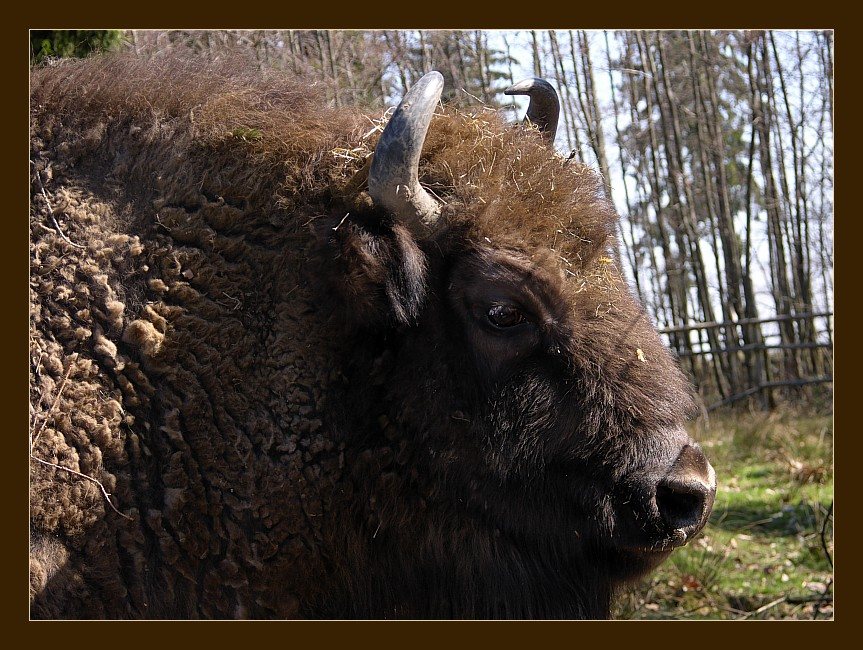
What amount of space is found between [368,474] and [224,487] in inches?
24.6

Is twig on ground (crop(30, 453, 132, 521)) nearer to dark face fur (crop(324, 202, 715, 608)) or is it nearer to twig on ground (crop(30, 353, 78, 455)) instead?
twig on ground (crop(30, 353, 78, 455))

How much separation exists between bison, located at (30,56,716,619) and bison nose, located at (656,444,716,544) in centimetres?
1

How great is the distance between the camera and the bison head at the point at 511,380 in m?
3.26

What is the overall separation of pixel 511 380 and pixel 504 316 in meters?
0.29

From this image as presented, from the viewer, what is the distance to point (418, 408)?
11.0ft

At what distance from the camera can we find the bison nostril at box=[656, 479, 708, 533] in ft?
10.3

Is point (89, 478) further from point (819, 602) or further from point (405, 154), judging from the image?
point (819, 602)

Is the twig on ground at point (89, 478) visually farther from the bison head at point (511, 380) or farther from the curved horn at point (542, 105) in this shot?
the curved horn at point (542, 105)

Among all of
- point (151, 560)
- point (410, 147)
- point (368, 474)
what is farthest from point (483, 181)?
point (151, 560)

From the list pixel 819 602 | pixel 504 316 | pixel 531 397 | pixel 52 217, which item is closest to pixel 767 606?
pixel 819 602

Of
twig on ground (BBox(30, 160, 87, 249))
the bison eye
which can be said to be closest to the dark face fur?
the bison eye

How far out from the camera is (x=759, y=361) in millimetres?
14633

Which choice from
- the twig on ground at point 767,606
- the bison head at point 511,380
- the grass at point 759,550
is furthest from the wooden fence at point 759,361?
the bison head at point 511,380

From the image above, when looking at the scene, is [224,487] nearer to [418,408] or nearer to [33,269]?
[418,408]
